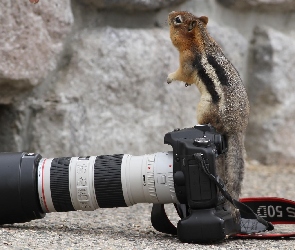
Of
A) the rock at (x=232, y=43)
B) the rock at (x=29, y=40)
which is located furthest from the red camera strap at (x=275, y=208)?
the rock at (x=232, y=43)

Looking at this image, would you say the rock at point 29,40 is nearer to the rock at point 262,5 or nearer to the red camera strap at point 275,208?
the rock at point 262,5

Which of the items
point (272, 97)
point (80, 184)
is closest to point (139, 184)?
point (80, 184)

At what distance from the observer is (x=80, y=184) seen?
208 centimetres

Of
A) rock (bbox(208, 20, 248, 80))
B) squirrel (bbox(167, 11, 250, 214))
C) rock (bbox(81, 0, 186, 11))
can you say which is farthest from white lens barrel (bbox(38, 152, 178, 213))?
rock (bbox(208, 20, 248, 80))

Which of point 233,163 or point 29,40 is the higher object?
point 29,40

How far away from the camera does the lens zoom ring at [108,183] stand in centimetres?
207

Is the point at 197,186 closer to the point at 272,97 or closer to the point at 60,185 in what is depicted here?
the point at 60,185

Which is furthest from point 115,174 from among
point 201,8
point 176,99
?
point 201,8

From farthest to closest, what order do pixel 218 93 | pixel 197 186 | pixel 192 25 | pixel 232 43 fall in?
pixel 232 43
pixel 192 25
pixel 218 93
pixel 197 186

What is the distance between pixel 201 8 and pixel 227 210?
1322 mm

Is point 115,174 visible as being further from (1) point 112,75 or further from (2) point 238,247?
(1) point 112,75

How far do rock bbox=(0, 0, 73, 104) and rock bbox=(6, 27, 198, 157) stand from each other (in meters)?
0.09

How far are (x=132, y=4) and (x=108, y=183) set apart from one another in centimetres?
107

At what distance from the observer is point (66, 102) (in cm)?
287
